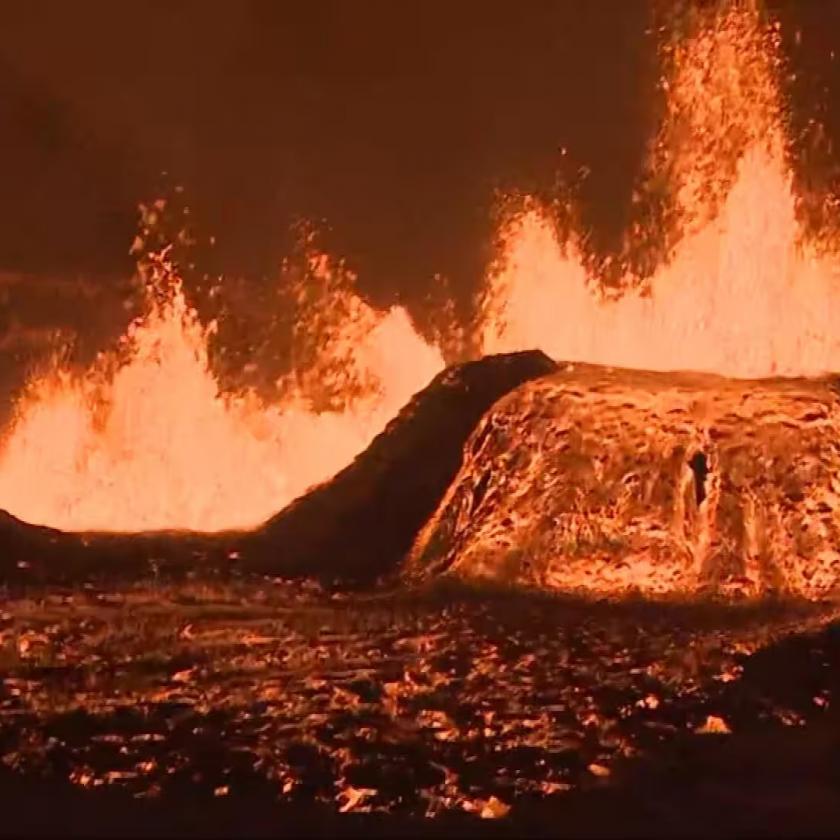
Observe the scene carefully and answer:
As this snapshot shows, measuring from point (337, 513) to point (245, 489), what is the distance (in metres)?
7.77

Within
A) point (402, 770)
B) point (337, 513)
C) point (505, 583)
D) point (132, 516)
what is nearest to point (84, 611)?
point (505, 583)

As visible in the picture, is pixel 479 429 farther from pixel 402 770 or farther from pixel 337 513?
pixel 402 770

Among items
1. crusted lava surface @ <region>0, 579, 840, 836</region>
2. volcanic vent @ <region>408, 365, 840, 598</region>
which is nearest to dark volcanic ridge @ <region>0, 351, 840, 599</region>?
volcanic vent @ <region>408, 365, 840, 598</region>

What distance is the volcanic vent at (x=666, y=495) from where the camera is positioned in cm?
1700

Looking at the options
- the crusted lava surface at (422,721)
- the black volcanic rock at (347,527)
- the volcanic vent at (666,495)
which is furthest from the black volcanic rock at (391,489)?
the crusted lava surface at (422,721)

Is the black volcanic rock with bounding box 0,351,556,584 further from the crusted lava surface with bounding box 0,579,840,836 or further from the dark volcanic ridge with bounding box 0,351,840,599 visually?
the crusted lava surface with bounding box 0,579,840,836

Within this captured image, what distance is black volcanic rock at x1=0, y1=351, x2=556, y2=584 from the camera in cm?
1956

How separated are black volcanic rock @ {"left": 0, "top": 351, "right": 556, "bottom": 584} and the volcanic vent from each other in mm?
1838

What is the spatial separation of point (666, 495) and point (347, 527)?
5.56 metres

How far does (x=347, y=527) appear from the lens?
21250mm

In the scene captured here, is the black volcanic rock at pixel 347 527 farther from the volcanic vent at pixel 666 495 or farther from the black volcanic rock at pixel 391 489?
the volcanic vent at pixel 666 495

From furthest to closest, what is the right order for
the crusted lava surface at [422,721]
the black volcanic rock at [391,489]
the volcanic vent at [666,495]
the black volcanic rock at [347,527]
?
the black volcanic rock at [391,489] < the black volcanic rock at [347,527] < the volcanic vent at [666,495] < the crusted lava surface at [422,721]

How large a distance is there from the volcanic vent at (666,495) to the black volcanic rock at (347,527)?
1.84 meters

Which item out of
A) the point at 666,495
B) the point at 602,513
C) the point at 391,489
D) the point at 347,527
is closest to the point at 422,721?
the point at 602,513
